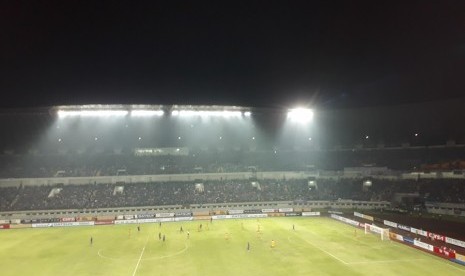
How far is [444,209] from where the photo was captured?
2547 inches

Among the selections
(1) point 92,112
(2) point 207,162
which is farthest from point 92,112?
(2) point 207,162

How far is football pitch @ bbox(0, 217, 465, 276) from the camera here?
35.6 meters

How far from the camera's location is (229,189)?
3182 inches

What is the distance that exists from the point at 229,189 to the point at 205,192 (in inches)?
201

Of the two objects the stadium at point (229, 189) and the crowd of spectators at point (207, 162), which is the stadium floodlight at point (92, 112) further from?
the crowd of spectators at point (207, 162)

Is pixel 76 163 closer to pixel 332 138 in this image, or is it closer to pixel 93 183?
pixel 93 183

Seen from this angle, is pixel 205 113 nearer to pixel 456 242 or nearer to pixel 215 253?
pixel 215 253

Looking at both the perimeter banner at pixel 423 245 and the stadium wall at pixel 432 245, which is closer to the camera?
the stadium wall at pixel 432 245

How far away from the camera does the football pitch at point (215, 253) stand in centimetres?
3556

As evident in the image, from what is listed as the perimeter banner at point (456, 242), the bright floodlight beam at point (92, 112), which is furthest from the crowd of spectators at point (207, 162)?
the perimeter banner at point (456, 242)

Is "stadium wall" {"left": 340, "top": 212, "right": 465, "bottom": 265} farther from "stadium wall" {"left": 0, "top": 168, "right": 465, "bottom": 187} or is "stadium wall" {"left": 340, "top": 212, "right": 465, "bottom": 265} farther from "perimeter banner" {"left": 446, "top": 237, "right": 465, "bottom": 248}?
"stadium wall" {"left": 0, "top": 168, "right": 465, "bottom": 187}

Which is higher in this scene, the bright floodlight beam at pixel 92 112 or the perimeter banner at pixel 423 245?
the bright floodlight beam at pixel 92 112

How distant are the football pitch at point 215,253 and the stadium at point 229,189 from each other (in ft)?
0.90

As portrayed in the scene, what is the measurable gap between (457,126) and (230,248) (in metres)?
55.4
